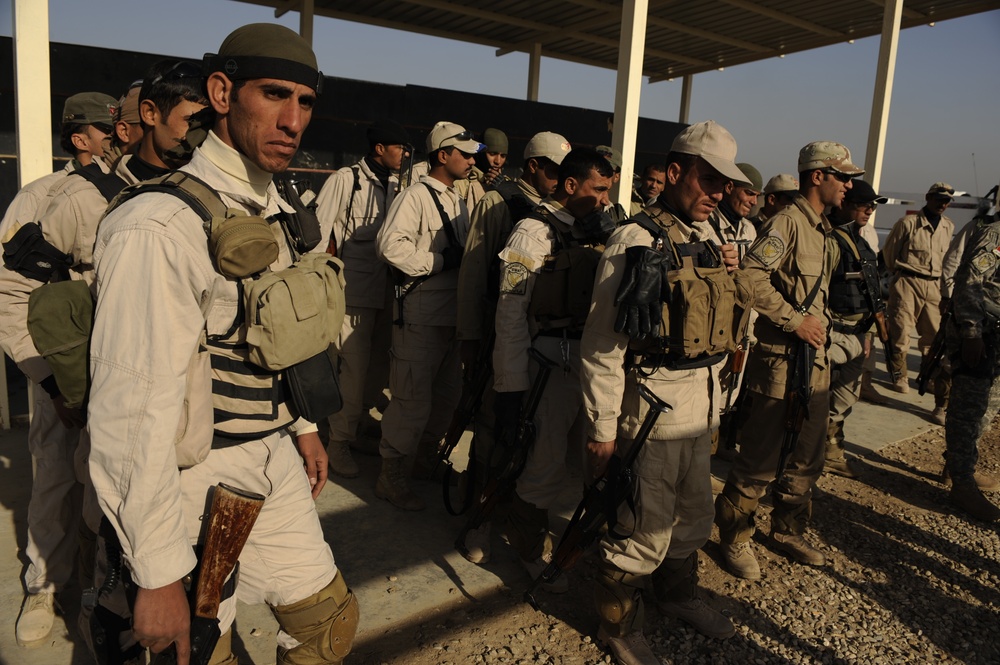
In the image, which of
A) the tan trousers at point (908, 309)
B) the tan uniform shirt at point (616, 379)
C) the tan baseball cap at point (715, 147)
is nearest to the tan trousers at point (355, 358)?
the tan uniform shirt at point (616, 379)

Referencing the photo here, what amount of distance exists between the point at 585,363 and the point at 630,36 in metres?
4.20

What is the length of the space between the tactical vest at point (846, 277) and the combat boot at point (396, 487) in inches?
104

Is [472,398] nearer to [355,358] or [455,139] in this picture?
[355,358]

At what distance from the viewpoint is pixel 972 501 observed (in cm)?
426

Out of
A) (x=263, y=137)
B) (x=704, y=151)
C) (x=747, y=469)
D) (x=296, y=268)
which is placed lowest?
(x=747, y=469)

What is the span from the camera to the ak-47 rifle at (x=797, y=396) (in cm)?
334

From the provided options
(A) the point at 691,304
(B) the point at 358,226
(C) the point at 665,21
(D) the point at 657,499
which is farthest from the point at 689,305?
(C) the point at 665,21

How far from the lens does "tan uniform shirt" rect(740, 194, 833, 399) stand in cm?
333

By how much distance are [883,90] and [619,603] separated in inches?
305

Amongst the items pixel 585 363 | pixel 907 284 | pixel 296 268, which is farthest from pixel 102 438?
pixel 907 284

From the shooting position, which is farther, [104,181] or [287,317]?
[104,181]

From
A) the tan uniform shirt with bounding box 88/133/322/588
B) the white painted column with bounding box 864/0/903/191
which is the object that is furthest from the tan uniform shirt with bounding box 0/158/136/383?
the white painted column with bounding box 864/0/903/191

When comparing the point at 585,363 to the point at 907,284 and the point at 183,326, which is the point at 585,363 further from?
the point at 907,284

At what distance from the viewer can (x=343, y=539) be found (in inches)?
133
